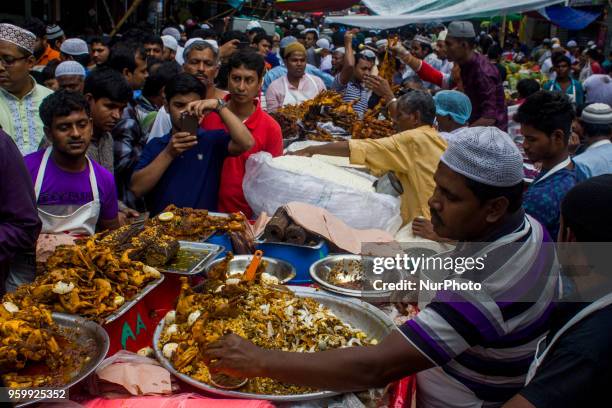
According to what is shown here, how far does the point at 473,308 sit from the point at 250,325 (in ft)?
2.37

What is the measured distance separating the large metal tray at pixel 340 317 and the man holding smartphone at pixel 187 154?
3.56 feet

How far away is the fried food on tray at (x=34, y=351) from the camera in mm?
1401

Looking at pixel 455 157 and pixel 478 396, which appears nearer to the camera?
pixel 455 157

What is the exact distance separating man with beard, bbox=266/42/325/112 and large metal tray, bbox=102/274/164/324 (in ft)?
12.5

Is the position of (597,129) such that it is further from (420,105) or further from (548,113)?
(420,105)

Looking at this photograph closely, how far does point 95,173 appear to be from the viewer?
2500 mm

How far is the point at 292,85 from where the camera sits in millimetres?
5836

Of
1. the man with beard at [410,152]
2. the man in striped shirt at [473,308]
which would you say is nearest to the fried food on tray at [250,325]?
the man in striped shirt at [473,308]

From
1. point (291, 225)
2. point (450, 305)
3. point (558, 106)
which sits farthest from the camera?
point (558, 106)

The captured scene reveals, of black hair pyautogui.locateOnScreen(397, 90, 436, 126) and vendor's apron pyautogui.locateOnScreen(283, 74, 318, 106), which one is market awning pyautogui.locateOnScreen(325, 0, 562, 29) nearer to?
vendor's apron pyautogui.locateOnScreen(283, 74, 318, 106)

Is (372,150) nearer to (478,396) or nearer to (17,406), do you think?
(478,396)

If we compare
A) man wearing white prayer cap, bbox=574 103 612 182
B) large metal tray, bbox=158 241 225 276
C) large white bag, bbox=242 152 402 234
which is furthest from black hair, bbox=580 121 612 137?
large metal tray, bbox=158 241 225 276

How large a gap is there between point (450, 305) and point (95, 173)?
1.79 m

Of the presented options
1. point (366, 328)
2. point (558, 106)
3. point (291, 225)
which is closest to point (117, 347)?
point (366, 328)
